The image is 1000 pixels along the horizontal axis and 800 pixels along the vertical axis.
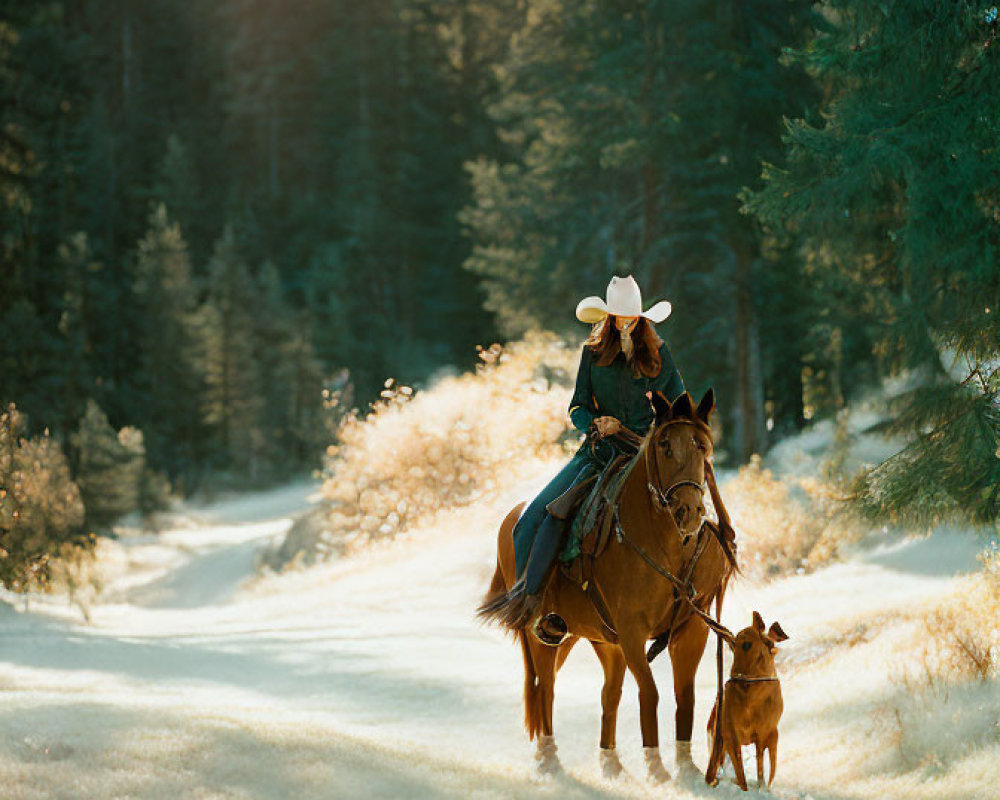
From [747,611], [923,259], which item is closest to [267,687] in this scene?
[747,611]

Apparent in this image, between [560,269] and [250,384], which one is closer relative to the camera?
[560,269]

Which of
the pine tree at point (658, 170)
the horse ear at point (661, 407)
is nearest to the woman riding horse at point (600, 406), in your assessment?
the horse ear at point (661, 407)

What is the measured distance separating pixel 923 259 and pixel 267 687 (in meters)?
7.72

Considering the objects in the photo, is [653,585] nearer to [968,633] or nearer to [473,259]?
[968,633]

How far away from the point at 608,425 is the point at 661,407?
0.95 metres

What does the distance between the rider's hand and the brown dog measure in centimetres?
140

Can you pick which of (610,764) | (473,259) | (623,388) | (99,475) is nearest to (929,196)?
(623,388)

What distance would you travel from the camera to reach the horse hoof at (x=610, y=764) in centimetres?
730

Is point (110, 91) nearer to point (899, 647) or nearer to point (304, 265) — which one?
point (304, 265)

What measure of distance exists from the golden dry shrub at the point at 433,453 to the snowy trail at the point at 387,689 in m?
1.41

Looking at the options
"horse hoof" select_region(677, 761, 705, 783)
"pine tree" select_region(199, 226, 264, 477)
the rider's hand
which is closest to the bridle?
the rider's hand

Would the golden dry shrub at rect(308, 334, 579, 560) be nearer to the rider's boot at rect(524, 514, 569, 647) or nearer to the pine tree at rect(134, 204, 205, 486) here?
the rider's boot at rect(524, 514, 569, 647)

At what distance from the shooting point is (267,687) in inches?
466

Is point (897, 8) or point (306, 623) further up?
point (897, 8)
